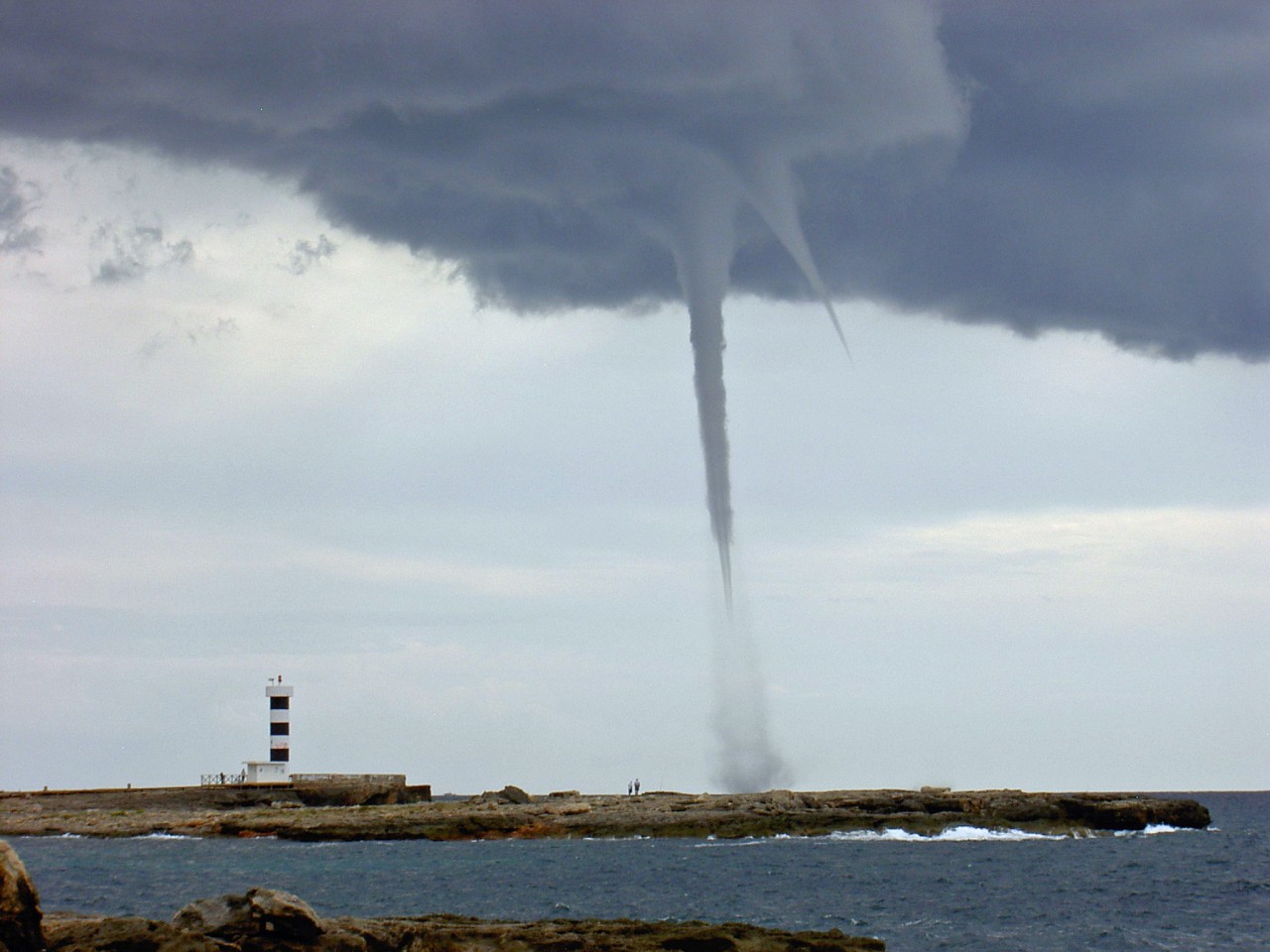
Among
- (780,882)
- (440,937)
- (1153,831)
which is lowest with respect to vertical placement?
Answer: (1153,831)

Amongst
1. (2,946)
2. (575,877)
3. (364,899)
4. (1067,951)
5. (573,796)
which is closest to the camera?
(2,946)

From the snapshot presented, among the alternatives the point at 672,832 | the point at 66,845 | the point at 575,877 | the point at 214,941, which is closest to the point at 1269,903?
the point at 575,877

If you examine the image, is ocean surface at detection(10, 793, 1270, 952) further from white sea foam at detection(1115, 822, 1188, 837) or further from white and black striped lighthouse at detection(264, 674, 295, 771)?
white and black striped lighthouse at detection(264, 674, 295, 771)

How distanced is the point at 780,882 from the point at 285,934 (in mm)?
38824

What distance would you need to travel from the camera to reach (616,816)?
305 ft

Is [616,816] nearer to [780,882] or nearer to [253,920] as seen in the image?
[780,882]

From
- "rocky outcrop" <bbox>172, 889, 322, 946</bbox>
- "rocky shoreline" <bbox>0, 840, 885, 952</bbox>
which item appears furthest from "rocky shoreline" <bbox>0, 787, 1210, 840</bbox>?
"rocky outcrop" <bbox>172, 889, 322, 946</bbox>

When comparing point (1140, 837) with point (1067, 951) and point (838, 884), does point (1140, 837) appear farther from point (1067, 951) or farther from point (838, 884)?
point (1067, 951)

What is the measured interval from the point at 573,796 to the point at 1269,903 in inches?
2431

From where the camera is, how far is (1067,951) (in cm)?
4778

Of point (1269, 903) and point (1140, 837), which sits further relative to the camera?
point (1140, 837)

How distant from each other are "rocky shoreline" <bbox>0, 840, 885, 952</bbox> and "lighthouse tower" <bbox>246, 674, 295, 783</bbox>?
8586 cm

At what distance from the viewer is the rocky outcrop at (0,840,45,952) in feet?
99.5

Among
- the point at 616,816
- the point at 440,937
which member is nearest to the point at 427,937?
the point at 440,937
